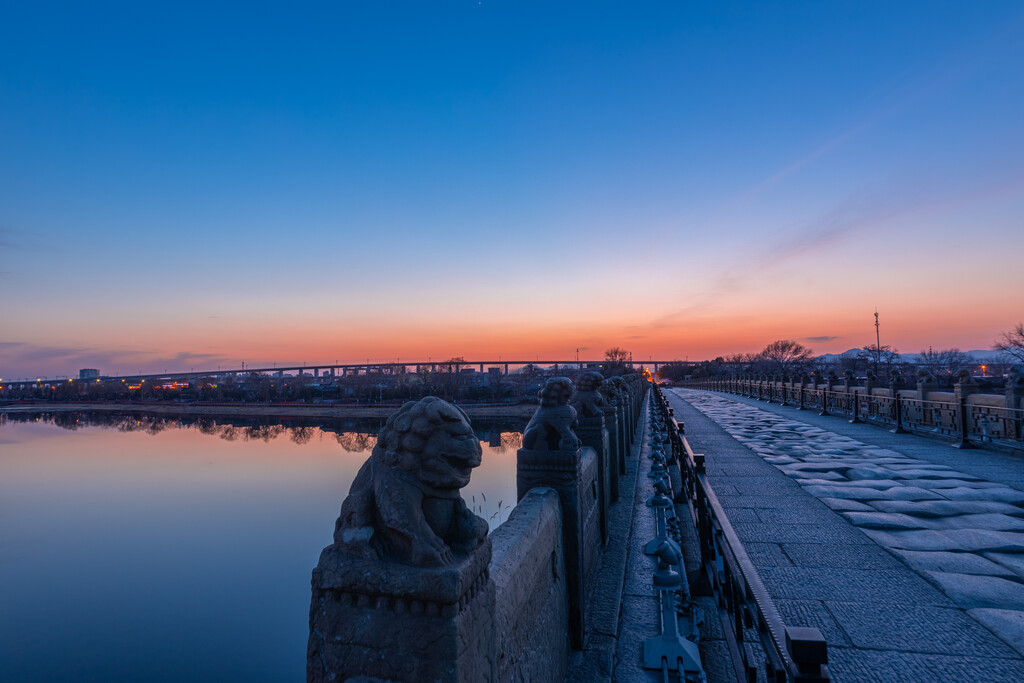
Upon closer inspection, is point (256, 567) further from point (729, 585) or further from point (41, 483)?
point (41, 483)

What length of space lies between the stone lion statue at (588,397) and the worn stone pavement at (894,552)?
86.4 inches

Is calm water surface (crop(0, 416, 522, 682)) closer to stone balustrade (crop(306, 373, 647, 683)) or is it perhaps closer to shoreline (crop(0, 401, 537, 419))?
stone balustrade (crop(306, 373, 647, 683))

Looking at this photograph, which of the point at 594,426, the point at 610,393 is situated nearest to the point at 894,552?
the point at 594,426

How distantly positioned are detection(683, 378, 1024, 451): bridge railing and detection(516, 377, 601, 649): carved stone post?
11.7 m

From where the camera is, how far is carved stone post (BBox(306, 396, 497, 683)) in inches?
71.2

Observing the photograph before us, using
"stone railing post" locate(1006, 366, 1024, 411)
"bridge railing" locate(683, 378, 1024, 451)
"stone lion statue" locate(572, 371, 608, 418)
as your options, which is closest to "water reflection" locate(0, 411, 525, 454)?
"bridge railing" locate(683, 378, 1024, 451)

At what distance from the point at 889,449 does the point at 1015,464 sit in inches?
84.1

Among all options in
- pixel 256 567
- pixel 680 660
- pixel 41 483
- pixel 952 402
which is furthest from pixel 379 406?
pixel 680 660

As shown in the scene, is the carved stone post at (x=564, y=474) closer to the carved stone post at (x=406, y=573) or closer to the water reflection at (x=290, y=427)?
the carved stone post at (x=406, y=573)

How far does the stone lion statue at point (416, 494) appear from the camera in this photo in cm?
185

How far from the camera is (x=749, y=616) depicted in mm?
2584

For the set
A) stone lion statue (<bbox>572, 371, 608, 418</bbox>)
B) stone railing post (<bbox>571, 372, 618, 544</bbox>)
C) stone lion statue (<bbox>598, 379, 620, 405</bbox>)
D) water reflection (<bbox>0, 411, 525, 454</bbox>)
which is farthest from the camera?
water reflection (<bbox>0, 411, 525, 454</bbox>)

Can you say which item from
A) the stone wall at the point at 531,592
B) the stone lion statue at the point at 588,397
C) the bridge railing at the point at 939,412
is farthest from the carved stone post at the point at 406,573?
the bridge railing at the point at 939,412

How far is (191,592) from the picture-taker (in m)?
15.0
